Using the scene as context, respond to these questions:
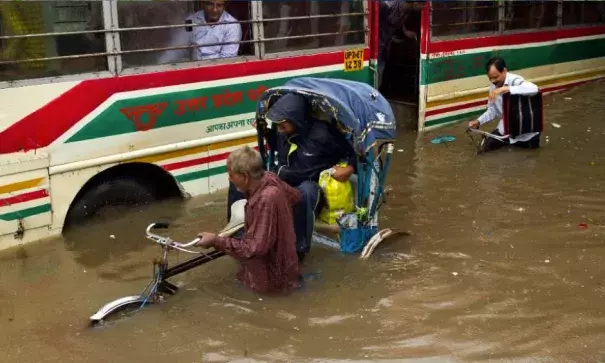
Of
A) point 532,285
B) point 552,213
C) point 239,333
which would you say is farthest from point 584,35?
point 239,333

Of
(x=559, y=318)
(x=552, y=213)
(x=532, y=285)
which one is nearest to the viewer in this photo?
(x=559, y=318)

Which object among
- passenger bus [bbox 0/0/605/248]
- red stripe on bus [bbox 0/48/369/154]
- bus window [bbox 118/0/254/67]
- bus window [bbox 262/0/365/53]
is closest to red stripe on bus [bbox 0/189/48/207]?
passenger bus [bbox 0/0/605/248]

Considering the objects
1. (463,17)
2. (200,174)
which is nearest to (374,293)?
(200,174)

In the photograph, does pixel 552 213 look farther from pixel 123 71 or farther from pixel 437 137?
pixel 123 71

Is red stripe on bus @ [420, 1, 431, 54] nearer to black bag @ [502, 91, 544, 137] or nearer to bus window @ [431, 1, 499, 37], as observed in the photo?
bus window @ [431, 1, 499, 37]

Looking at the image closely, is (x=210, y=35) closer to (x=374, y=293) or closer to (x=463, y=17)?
(x=374, y=293)

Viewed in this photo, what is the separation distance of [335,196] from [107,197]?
1902 mm

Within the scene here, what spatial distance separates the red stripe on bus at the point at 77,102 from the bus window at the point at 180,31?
0.42 feet

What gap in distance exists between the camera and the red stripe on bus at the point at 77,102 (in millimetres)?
4984

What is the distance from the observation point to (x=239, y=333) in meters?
4.10

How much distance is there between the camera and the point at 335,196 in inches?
200

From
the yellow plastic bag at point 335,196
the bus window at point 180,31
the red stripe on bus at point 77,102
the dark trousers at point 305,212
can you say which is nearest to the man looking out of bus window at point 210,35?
the bus window at point 180,31

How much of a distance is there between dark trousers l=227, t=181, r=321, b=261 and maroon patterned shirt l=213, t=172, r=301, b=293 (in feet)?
0.40

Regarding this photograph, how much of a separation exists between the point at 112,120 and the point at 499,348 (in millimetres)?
3323
